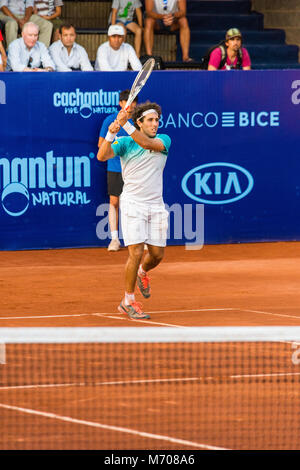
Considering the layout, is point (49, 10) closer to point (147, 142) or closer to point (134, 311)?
point (147, 142)

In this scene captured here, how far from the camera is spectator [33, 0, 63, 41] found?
17094mm

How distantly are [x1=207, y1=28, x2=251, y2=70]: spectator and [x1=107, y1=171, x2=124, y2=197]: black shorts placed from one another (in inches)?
101

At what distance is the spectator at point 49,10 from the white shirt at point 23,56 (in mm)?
2036

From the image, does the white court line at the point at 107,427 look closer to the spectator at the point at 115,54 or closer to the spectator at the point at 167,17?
the spectator at the point at 115,54

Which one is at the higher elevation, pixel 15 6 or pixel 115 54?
pixel 15 6

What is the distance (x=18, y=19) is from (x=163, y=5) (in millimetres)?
2837

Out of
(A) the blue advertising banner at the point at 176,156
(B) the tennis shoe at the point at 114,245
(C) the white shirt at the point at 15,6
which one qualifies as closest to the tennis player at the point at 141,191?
(A) the blue advertising banner at the point at 176,156

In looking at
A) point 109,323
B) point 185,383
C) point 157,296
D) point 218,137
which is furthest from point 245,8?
point 185,383

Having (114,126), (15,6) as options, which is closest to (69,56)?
(15,6)

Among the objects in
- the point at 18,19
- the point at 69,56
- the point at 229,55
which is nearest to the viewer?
the point at 229,55

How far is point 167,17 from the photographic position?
1802cm

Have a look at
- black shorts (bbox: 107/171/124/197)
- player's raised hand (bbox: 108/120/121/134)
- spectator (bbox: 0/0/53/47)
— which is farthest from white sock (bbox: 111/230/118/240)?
player's raised hand (bbox: 108/120/121/134)

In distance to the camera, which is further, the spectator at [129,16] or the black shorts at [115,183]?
the spectator at [129,16]

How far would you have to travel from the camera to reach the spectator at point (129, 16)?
17781 millimetres
